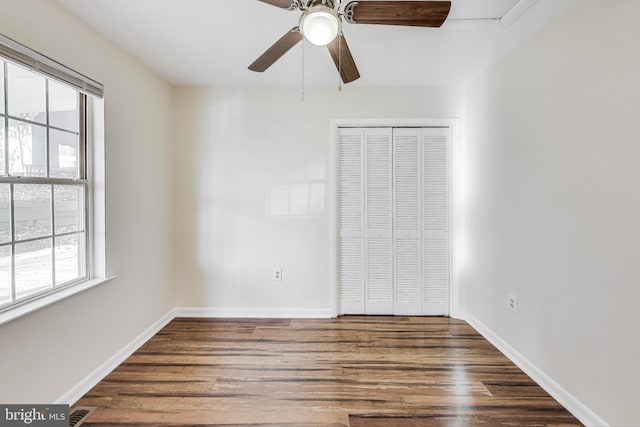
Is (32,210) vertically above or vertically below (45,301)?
above

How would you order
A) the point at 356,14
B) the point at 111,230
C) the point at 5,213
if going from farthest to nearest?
the point at 111,230
the point at 5,213
the point at 356,14

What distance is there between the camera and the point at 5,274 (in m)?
1.65

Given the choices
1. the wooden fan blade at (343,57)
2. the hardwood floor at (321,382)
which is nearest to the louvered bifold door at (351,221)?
the hardwood floor at (321,382)

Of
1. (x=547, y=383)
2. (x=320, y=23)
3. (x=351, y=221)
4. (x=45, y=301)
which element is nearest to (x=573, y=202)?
(x=547, y=383)

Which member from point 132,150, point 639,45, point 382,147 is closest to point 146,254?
point 132,150

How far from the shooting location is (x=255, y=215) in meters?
3.31

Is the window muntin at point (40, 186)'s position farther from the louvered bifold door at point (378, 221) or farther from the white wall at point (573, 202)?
the white wall at point (573, 202)

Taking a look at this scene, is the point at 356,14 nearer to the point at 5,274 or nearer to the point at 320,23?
the point at 320,23

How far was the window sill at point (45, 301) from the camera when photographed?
158 cm

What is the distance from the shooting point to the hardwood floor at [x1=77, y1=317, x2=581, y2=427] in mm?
1852

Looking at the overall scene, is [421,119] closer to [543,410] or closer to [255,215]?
[255,215]

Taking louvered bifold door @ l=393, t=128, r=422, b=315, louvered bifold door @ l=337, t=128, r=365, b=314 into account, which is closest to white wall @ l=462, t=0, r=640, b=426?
louvered bifold door @ l=393, t=128, r=422, b=315

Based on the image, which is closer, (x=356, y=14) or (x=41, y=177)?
(x=356, y=14)

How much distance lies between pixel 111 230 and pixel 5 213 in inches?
29.2
